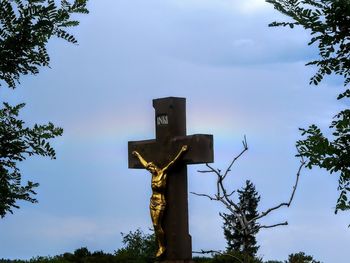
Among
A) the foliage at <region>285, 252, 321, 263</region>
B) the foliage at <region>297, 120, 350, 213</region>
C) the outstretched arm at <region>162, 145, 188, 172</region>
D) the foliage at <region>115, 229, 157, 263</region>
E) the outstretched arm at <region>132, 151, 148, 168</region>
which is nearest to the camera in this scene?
the foliage at <region>297, 120, 350, 213</region>

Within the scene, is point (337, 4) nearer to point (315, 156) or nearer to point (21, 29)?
point (315, 156)

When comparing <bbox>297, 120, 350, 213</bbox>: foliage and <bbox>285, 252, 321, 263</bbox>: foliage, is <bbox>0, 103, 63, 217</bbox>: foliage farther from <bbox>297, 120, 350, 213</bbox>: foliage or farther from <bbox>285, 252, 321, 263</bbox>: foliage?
<bbox>285, 252, 321, 263</bbox>: foliage

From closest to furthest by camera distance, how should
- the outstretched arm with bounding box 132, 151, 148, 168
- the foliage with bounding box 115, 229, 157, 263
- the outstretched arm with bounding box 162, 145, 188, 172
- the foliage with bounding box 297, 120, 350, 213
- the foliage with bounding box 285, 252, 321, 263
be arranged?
1. the foliage with bounding box 297, 120, 350, 213
2. the outstretched arm with bounding box 162, 145, 188, 172
3. the outstretched arm with bounding box 132, 151, 148, 168
4. the foliage with bounding box 285, 252, 321, 263
5. the foliage with bounding box 115, 229, 157, 263

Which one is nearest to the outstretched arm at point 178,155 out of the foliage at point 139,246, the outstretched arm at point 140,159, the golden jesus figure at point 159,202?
the golden jesus figure at point 159,202

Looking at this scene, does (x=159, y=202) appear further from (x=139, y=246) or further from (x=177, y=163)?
(x=139, y=246)

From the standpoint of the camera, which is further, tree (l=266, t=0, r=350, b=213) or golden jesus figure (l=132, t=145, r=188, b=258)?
golden jesus figure (l=132, t=145, r=188, b=258)

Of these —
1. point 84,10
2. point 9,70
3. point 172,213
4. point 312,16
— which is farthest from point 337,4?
point 172,213

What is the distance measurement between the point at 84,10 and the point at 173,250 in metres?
5.49

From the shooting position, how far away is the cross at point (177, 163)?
34.5 ft

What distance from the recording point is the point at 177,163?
34.7ft

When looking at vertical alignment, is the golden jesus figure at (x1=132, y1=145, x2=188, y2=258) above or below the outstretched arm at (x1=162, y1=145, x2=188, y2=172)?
below

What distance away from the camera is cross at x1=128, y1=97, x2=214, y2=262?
1051 cm

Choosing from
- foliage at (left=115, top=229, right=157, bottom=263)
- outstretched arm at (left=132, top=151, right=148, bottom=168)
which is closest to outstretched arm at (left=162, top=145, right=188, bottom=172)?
outstretched arm at (left=132, top=151, right=148, bottom=168)

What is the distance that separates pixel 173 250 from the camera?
10.6 metres
